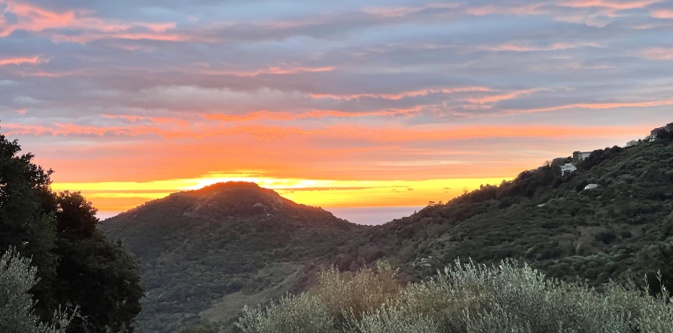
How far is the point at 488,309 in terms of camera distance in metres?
15.2

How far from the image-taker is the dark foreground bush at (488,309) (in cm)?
1320

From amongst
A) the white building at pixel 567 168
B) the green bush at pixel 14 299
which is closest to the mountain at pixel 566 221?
the white building at pixel 567 168

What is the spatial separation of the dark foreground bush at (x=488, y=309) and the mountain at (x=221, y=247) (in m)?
43.2

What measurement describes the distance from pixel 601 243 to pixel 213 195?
93.6 metres

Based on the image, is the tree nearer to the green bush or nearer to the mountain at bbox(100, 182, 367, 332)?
the green bush

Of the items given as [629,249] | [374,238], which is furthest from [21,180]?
[374,238]

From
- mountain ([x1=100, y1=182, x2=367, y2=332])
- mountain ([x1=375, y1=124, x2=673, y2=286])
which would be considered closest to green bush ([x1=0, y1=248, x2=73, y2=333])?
mountain ([x1=375, y1=124, x2=673, y2=286])

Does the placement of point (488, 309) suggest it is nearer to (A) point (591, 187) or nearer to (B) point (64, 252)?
(B) point (64, 252)

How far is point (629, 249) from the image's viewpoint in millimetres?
36969

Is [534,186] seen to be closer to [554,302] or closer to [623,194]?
[623,194]

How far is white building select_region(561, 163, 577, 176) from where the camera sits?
205ft

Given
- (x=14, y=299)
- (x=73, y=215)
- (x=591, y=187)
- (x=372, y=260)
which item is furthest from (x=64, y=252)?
(x=591, y=187)

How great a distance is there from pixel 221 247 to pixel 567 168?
184 ft

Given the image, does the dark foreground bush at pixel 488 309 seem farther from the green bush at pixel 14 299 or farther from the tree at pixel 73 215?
the tree at pixel 73 215
